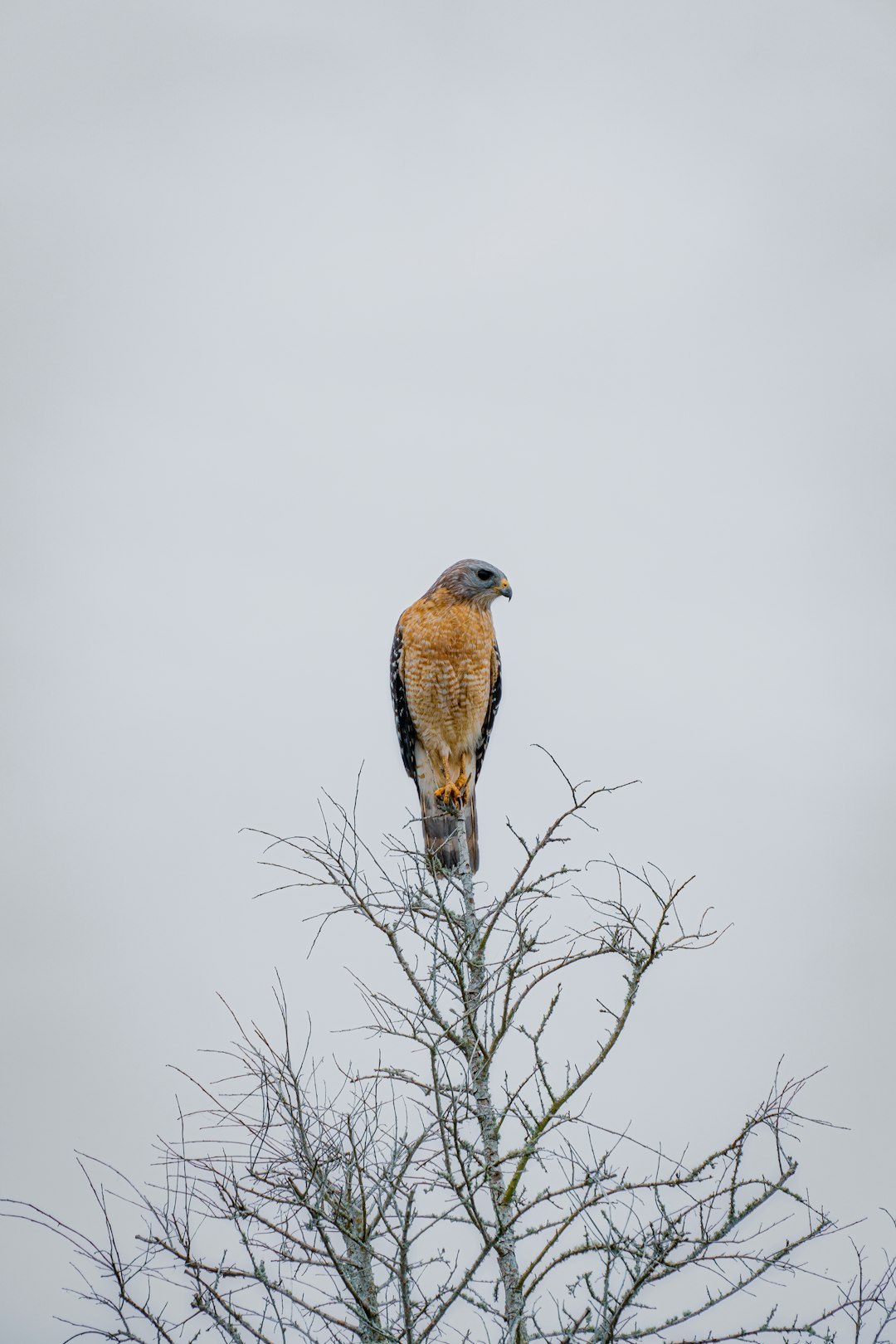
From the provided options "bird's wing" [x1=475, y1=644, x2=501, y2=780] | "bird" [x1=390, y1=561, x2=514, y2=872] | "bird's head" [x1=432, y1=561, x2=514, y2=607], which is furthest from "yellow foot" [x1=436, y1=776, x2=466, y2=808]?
"bird's head" [x1=432, y1=561, x2=514, y2=607]

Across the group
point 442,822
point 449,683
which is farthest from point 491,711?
point 442,822

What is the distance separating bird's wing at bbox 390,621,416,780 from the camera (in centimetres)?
785

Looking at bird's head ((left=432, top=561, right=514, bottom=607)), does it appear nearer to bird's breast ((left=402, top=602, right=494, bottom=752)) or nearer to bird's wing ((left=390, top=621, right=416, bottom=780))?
bird's breast ((left=402, top=602, right=494, bottom=752))

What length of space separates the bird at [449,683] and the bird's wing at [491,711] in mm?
48

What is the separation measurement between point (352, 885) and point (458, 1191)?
118 cm

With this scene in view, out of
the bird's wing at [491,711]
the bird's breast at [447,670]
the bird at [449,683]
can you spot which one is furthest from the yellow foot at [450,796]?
the bird's wing at [491,711]

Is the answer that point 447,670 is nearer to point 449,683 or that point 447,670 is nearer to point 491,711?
point 449,683

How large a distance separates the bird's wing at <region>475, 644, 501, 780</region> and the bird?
0.16 ft

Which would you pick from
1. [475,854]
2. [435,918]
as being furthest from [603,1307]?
[475,854]

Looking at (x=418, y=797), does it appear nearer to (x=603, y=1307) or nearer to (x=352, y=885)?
(x=352, y=885)

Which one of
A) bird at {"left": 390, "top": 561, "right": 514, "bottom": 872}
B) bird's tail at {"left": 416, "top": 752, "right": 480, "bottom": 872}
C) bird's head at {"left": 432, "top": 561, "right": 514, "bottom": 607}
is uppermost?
bird's head at {"left": 432, "top": 561, "right": 514, "bottom": 607}

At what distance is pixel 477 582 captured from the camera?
7.63 meters

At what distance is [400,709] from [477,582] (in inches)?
38.3

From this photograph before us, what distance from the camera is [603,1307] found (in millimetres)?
4012
